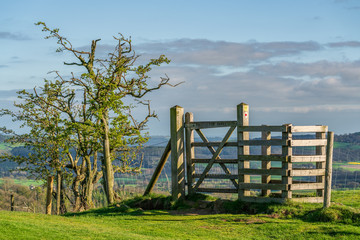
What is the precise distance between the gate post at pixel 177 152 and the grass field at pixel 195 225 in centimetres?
123

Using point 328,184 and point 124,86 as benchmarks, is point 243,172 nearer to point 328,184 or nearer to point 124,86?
point 328,184

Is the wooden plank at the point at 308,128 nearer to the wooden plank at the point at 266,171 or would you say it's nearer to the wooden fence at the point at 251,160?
the wooden fence at the point at 251,160

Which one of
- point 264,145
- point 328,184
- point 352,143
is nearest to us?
point 328,184

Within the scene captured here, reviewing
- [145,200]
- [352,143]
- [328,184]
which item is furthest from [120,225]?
[352,143]

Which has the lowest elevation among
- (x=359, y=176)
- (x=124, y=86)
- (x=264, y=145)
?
(x=359, y=176)

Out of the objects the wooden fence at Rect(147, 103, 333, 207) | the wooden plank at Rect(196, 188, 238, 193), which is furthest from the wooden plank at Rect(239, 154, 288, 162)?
the wooden plank at Rect(196, 188, 238, 193)

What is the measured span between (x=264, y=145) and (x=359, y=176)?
4832cm

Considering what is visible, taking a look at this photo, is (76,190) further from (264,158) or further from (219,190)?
(264,158)

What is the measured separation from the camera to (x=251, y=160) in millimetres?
16188

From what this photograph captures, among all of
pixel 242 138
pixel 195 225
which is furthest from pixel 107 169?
pixel 195 225

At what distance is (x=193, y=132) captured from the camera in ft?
58.3

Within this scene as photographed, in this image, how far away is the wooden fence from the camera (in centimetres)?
1564

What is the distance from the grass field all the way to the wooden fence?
0.83 meters

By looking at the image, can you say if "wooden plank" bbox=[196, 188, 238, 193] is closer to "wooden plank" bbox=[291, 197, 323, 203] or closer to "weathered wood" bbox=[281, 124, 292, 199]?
"weathered wood" bbox=[281, 124, 292, 199]
